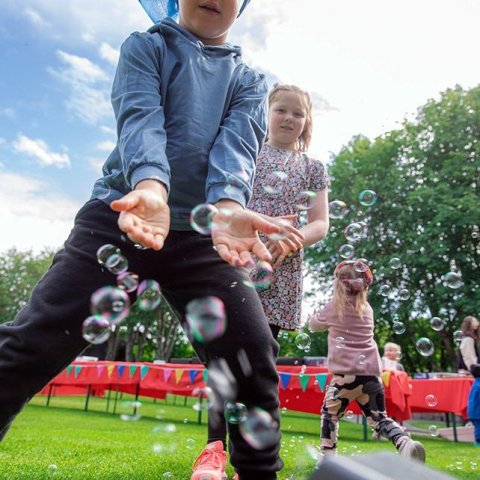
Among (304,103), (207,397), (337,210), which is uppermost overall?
(304,103)

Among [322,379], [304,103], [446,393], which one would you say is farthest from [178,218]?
[446,393]

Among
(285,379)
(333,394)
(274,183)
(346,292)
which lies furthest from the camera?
(285,379)

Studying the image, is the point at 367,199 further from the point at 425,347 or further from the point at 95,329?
the point at 95,329

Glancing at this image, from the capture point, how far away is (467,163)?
798 inches

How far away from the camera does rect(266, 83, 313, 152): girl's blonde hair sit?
131 inches

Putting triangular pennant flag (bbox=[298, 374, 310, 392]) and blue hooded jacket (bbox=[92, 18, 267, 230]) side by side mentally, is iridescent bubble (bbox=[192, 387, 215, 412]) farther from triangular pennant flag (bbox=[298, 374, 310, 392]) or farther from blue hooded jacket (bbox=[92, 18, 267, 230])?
triangular pennant flag (bbox=[298, 374, 310, 392])

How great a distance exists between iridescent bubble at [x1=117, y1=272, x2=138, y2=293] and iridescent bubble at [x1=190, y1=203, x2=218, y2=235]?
26 centimetres

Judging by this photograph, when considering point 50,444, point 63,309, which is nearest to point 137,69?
point 63,309

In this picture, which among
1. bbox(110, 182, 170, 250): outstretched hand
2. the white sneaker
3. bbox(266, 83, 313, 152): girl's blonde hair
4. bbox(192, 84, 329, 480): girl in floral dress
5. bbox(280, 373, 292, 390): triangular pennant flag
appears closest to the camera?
bbox(110, 182, 170, 250): outstretched hand

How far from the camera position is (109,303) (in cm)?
192

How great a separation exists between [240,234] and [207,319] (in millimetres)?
289

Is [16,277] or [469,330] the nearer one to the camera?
[469,330]

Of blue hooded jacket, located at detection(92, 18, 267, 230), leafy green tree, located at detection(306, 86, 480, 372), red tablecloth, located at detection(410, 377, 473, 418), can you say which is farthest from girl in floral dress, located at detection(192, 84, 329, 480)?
leafy green tree, located at detection(306, 86, 480, 372)

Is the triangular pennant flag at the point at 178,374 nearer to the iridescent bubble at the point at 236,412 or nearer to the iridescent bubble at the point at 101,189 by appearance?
the iridescent bubble at the point at 101,189
